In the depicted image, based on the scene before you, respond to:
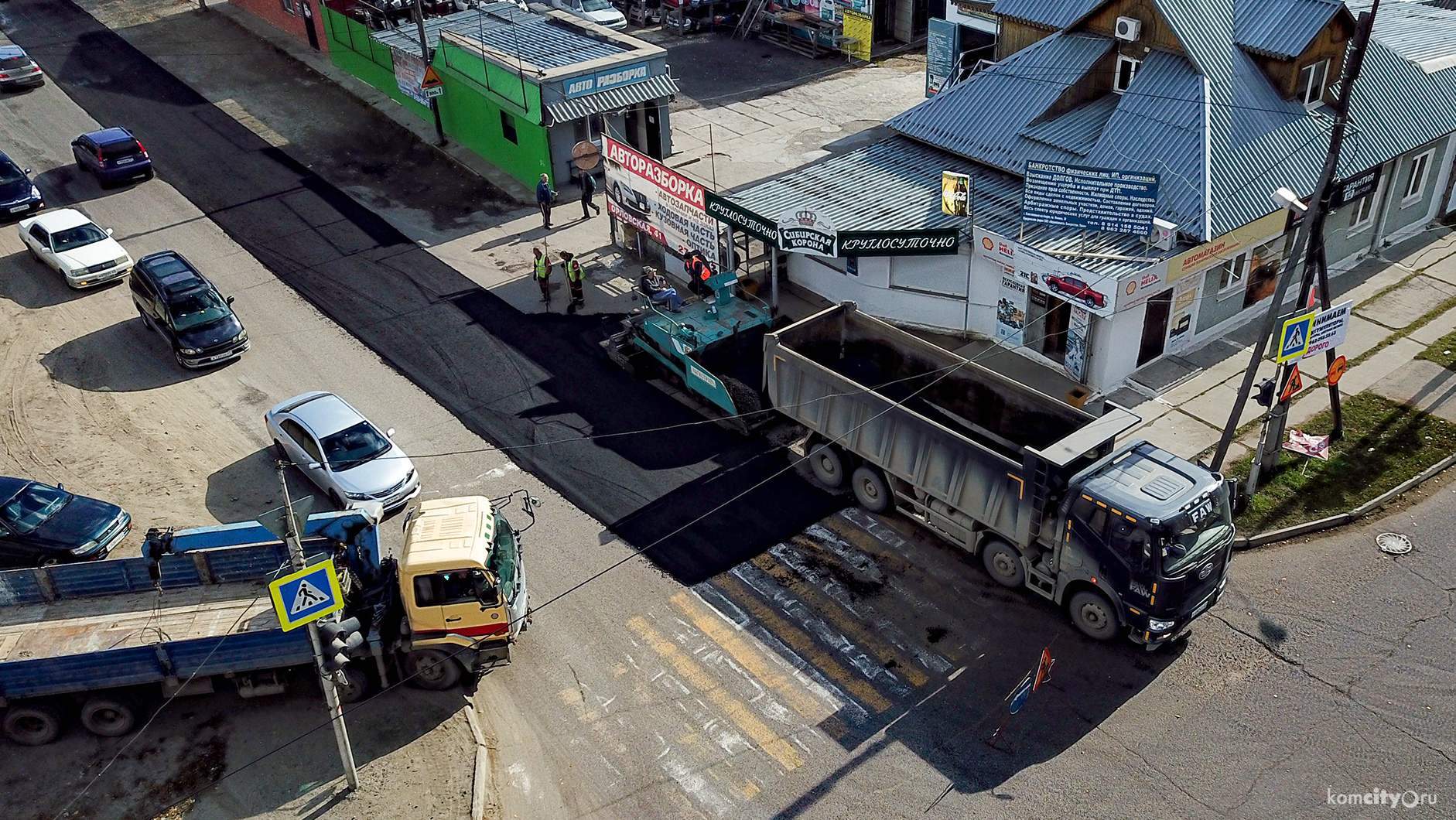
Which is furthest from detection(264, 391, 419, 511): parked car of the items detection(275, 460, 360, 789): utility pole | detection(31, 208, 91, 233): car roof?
detection(31, 208, 91, 233): car roof

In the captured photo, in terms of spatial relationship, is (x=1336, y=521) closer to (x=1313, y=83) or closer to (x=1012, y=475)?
(x=1012, y=475)

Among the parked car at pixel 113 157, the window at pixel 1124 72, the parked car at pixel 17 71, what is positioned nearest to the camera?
the window at pixel 1124 72

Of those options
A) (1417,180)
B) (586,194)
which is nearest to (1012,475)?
(586,194)

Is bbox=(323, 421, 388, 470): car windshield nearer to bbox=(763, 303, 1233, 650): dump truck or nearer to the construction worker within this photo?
the construction worker

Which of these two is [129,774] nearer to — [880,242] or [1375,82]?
[880,242]

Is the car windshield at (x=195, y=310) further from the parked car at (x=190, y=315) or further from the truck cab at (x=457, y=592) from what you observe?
the truck cab at (x=457, y=592)

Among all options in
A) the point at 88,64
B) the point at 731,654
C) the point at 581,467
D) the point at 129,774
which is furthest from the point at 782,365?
the point at 88,64

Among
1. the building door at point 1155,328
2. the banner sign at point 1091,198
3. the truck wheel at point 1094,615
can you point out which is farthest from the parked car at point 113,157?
the truck wheel at point 1094,615
